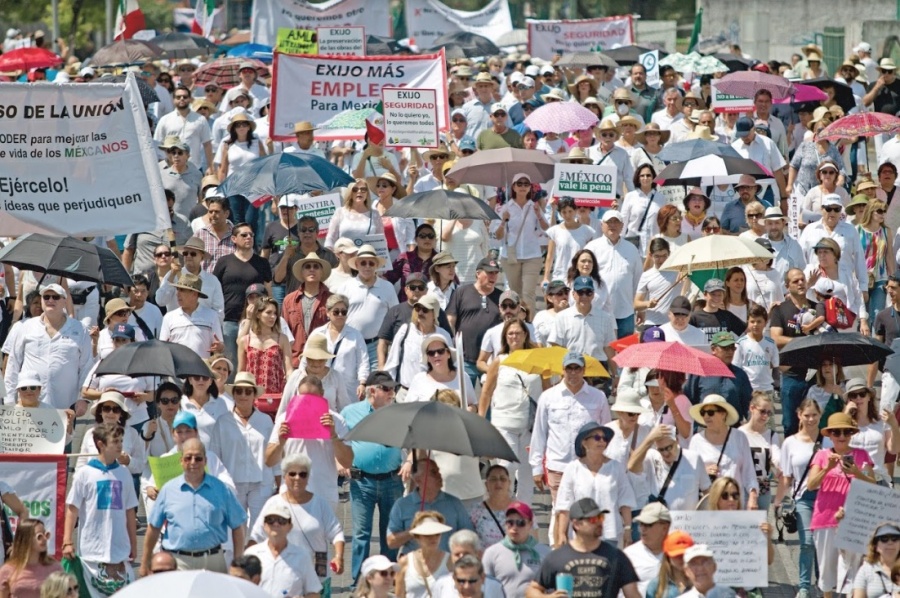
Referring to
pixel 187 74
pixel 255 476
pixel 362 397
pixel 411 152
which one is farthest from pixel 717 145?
pixel 187 74

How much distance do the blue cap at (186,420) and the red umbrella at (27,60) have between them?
67.9ft

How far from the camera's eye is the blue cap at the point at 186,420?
40.2ft

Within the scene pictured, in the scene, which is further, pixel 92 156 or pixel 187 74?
pixel 187 74

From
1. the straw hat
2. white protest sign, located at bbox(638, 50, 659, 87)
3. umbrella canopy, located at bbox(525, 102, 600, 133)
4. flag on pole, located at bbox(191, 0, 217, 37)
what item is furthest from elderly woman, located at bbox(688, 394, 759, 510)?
flag on pole, located at bbox(191, 0, 217, 37)

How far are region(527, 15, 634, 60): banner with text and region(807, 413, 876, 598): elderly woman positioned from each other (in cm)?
2060

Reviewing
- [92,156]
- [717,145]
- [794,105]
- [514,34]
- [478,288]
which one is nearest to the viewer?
[92,156]

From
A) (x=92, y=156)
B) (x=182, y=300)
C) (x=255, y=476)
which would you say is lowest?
(x=255, y=476)

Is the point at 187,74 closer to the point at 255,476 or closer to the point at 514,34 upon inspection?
the point at 255,476

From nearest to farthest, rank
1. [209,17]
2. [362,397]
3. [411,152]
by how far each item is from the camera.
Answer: [362,397] < [411,152] < [209,17]

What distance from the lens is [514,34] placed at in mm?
53188

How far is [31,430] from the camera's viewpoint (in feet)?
41.8

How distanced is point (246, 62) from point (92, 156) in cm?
1419

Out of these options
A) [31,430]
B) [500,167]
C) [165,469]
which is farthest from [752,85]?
[165,469]

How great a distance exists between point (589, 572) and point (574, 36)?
23206 millimetres
